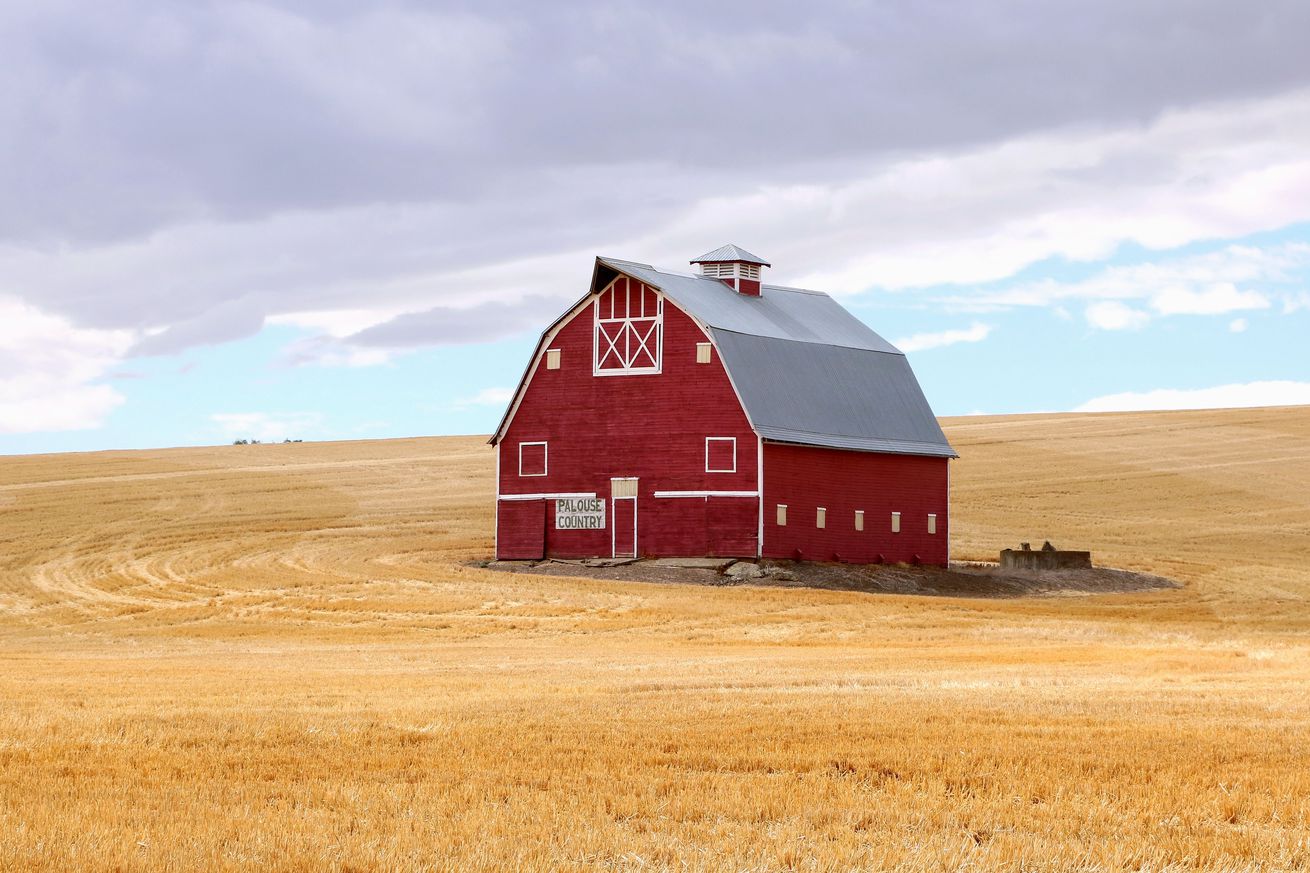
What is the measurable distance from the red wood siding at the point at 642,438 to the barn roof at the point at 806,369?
67 cm

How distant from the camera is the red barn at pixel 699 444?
153 feet

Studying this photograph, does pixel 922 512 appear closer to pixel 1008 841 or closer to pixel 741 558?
pixel 741 558

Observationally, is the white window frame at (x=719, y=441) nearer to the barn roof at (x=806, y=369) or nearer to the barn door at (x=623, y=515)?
the barn roof at (x=806, y=369)

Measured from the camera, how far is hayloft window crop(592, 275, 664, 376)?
47906mm

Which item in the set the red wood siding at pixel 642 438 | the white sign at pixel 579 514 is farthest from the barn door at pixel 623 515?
the white sign at pixel 579 514

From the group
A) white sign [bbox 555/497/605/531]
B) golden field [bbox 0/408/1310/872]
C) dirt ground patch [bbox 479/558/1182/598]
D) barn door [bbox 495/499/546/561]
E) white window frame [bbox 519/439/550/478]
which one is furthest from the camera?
white window frame [bbox 519/439/550/478]

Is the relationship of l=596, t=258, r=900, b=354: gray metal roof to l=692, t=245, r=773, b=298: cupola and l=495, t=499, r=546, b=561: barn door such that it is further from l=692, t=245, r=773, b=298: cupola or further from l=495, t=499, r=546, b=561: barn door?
l=495, t=499, r=546, b=561: barn door

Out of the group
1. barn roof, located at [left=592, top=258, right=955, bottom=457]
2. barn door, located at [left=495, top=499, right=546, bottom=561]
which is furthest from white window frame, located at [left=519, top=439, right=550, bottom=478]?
barn roof, located at [left=592, top=258, right=955, bottom=457]

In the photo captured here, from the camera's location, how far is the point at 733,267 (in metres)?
54.9

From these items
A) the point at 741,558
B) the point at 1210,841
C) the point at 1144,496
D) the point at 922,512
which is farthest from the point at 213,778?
the point at 1144,496

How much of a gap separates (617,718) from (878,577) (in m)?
31.4

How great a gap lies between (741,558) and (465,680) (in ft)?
84.1

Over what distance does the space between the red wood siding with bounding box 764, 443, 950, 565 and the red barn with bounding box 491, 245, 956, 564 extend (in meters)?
0.06

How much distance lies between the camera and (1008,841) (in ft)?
29.2
